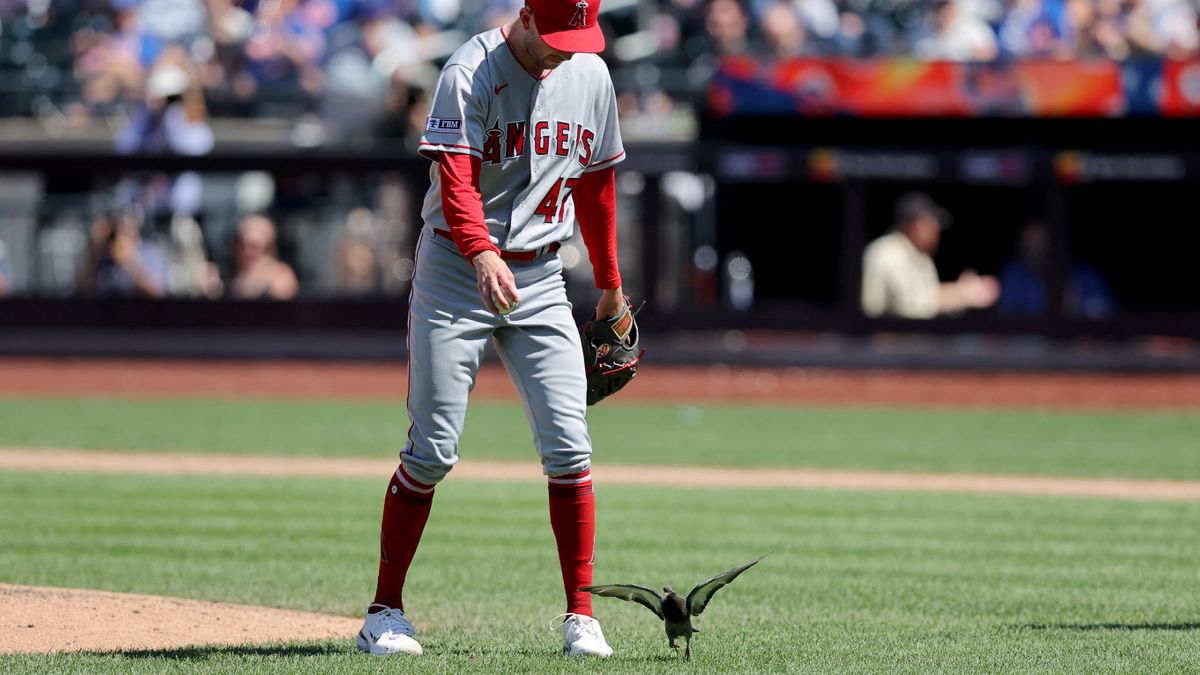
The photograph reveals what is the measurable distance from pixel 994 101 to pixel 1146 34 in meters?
1.84

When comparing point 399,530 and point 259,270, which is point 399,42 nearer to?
point 259,270

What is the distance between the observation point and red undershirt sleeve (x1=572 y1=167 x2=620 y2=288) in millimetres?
4547

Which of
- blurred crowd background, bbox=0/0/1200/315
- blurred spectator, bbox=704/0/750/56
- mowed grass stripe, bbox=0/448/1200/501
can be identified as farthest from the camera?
blurred spectator, bbox=704/0/750/56

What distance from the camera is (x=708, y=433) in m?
11.8

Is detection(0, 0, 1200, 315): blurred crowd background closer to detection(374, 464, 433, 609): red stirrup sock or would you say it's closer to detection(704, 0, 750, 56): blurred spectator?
detection(704, 0, 750, 56): blurred spectator

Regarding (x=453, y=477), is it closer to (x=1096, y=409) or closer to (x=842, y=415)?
(x=842, y=415)

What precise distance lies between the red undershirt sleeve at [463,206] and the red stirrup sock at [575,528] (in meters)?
0.68

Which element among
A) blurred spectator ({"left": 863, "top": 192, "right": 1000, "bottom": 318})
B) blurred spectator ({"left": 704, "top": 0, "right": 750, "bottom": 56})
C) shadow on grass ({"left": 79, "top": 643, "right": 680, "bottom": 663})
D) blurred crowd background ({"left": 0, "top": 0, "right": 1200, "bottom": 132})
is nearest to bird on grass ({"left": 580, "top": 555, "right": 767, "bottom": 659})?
shadow on grass ({"left": 79, "top": 643, "right": 680, "bottom": 663})

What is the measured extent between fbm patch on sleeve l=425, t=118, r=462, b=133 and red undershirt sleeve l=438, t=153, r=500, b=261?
2.4 inches

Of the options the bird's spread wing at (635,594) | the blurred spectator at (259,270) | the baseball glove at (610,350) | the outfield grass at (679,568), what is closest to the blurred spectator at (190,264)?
the blurred spectator at (259,270)

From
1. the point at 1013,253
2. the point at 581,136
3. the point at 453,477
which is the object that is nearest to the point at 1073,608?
the point at 581,136

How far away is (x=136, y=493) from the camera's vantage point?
8.57m

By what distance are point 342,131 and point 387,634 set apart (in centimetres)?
1145

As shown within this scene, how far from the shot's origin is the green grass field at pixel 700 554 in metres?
4.45
